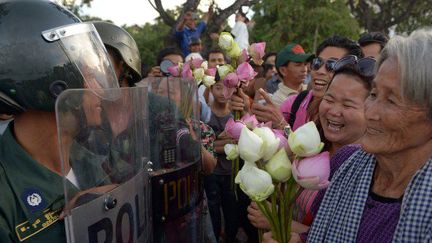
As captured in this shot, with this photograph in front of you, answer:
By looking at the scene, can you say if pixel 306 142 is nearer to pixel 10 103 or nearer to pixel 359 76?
pixel 359 76

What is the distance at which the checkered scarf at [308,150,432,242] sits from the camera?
135 centimetres

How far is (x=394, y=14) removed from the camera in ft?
69.9

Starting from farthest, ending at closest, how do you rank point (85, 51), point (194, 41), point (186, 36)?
point (186, 36), point (194, 41), point (85, 51)

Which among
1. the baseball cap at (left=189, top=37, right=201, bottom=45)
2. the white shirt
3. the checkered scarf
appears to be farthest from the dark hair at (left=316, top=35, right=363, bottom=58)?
the baseball cap at (left=189, top=37, right=201, bottom=45)

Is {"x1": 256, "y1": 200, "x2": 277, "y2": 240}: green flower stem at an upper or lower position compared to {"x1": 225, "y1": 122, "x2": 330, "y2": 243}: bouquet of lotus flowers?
lower

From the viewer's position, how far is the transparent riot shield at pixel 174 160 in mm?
1861

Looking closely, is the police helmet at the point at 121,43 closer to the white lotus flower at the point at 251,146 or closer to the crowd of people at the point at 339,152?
the crowd of people at the point at 339,152

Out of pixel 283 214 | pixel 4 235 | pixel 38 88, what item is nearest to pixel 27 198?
pixel 4 235

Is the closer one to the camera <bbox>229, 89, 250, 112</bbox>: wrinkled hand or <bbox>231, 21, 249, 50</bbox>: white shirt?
<bbox>229, 89, 250, 112</bbox>: wrinkled hand

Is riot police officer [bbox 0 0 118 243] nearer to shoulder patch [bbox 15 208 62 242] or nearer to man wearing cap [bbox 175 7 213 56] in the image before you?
shoulder patch [bbox 15 208 62 242]

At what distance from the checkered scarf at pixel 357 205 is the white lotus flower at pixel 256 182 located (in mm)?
346

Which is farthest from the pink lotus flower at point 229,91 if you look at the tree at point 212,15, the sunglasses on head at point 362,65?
the tree at point 212,15

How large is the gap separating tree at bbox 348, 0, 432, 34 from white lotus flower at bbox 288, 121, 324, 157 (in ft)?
69.3

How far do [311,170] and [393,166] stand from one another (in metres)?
0.35
